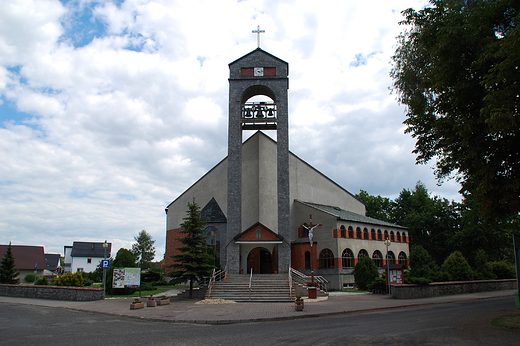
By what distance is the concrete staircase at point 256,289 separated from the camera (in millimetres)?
21473

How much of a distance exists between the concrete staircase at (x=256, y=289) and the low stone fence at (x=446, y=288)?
6170 millimetres

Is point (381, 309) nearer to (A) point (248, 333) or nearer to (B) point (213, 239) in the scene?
(A) point (248, 333)

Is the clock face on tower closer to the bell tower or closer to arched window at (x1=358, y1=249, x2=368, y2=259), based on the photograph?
the bell tower

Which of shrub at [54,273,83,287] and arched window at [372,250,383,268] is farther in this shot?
arched window at [372,250,383,268]

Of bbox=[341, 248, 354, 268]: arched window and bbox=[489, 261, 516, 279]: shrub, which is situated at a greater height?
bbox=[341, 248, 354, 268]: arched window

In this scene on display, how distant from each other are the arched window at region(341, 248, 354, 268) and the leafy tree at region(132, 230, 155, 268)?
68.9 m

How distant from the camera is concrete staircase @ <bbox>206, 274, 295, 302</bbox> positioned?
70.5ft

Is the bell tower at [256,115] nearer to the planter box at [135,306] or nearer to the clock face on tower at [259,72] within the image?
the clock face on tower at [259,72]

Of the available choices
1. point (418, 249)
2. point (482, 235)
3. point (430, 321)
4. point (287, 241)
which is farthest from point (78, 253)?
point (430, 321)

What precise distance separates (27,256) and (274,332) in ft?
178

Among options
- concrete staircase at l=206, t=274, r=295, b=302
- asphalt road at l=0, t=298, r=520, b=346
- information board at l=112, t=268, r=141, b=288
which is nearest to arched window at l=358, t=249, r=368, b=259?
concrete staircase at l=206, t=274, r=295, b=302

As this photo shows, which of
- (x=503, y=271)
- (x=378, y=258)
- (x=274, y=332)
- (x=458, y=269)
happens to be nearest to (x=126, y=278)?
(x=274, y=332)

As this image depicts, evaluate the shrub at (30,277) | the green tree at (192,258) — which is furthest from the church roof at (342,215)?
the shrub at (30,277)

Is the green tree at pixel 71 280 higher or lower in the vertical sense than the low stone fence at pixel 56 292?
higher
